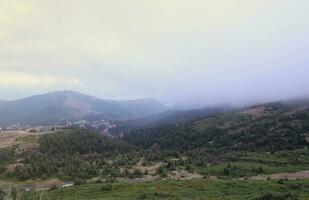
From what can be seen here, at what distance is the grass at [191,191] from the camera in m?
71.2

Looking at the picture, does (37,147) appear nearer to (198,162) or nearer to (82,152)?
(82,152)

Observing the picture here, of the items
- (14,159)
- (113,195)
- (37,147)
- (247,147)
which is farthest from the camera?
(247,147)

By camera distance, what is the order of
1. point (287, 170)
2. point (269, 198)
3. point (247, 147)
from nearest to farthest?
1. point (269, 198)
2. point (287, 170)
3. point (247, 147)

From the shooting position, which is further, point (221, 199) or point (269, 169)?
point (269, 169)

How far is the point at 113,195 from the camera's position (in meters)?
79.1

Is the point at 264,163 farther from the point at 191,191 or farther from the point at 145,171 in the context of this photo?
the point at 191,191

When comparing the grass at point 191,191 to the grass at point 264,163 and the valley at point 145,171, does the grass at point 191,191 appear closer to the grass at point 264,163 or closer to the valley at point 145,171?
the valley at point 145,171

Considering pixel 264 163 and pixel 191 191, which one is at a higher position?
pixel 191 191

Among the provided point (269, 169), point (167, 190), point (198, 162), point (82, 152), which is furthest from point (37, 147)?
point (167, 190)

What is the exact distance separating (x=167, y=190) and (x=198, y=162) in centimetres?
4807

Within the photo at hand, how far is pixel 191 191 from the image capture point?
7831 centimetres

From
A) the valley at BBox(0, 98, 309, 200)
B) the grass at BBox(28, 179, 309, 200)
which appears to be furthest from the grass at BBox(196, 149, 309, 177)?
the grass at BBox(28, 179, 309, 200)

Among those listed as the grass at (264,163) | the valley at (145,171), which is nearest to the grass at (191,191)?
the valley at (145,171)

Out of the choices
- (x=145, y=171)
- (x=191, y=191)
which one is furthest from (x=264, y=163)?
(x=191, y=191)
